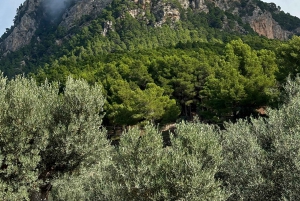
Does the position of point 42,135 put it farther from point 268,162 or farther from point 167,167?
point 268,162

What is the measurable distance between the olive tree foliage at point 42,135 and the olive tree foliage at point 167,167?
9.76 feet

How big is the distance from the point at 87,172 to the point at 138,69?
3500 centimetres

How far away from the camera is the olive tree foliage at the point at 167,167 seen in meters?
12.0

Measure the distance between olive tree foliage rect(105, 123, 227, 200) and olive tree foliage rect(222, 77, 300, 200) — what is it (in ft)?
2.98

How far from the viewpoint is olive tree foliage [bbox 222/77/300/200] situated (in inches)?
475

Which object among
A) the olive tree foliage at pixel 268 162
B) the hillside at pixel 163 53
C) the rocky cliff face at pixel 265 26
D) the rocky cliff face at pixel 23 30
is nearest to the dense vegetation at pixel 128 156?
the olive tree foliage at pixel 268 162

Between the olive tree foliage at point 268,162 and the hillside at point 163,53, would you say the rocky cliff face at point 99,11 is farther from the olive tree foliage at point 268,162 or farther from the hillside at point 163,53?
the olive tree foliage at point 268,162

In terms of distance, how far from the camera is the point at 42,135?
49.8ft

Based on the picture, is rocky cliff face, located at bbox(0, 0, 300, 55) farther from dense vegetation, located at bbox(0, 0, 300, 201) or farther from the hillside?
dense vegetation, located at bbox(0, 0, 300, 201)

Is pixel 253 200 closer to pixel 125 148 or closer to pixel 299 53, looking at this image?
pixel 125 148

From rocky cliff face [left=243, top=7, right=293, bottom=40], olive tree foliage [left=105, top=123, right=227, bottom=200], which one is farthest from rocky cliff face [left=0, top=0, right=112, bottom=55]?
olive tree foliage [left=105, top=123, right=227, bottom=200]

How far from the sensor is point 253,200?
486 inches

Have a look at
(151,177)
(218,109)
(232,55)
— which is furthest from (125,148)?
(232,55)

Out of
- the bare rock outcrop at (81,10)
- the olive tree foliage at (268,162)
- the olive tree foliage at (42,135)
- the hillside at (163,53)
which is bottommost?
the olive tree foliage at (268,162)
